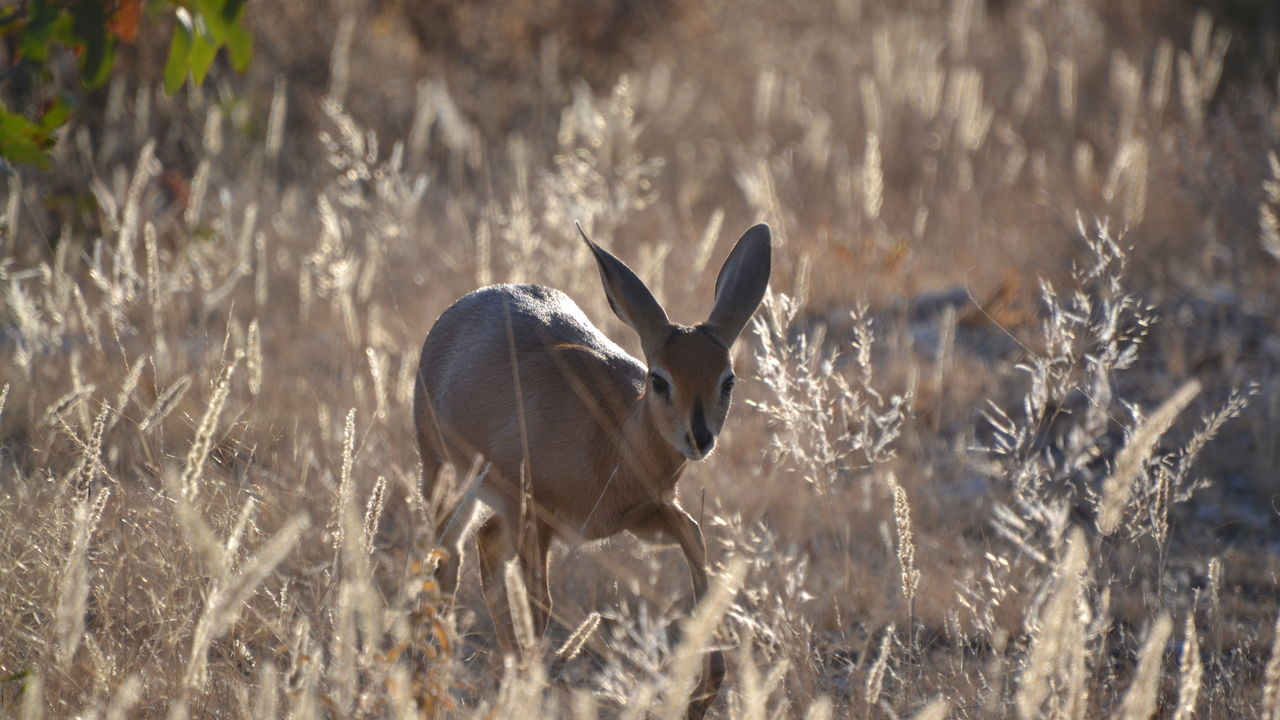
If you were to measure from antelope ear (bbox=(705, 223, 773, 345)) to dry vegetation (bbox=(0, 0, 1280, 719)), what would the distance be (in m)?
0.21

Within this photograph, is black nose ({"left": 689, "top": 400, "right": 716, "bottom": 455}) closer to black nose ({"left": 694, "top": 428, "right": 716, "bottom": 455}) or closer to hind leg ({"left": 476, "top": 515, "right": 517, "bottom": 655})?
black nose ({"left": 694, "top": 428, "right": 716, "bottom": 455})

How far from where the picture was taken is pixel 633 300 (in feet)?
14.4

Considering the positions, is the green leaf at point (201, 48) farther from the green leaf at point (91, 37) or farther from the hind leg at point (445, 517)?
the hind leg at point (445, 517)

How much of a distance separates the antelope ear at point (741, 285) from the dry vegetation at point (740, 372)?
0.21 meters

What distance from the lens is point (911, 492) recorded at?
18.5 ft

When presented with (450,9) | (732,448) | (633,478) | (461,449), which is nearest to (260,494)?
(461,449)

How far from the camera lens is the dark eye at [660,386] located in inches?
167

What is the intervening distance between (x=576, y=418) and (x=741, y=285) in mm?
740

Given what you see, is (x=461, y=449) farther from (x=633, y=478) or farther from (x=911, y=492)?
(x=911, y=492)

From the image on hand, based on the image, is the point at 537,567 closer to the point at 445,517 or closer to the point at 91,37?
the point at 445,517

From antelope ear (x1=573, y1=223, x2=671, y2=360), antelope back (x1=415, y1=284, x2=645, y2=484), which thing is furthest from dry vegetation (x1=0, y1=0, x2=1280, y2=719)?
antelope ear (x1=573, y1=223, x2=671, y2=360)

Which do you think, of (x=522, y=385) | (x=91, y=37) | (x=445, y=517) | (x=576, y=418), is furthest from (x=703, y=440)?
(x=91, y=37)

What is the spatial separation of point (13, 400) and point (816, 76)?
8.69 m

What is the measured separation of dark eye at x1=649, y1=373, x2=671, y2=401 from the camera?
424 cm
